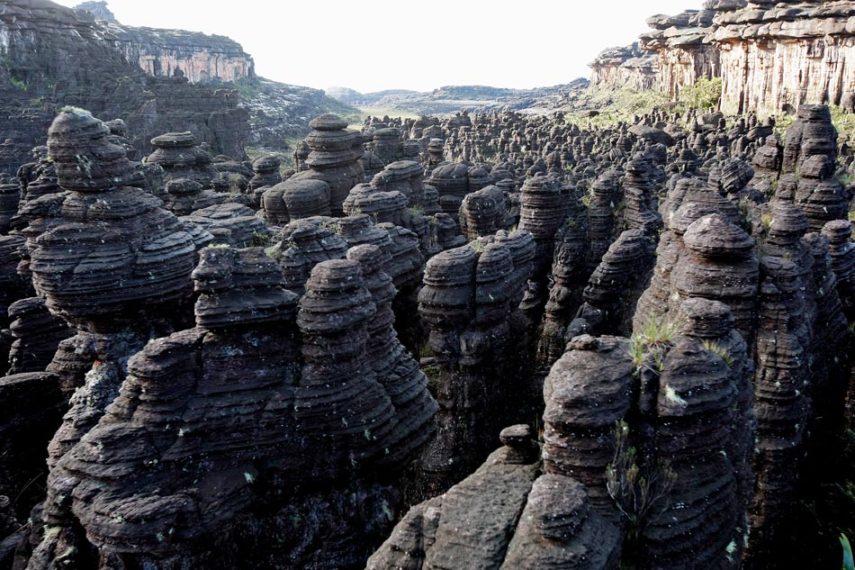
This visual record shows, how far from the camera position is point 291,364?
28.8 ft

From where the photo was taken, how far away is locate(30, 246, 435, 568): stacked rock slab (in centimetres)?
780

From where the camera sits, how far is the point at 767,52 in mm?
45000

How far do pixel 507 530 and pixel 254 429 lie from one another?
12.6 ft

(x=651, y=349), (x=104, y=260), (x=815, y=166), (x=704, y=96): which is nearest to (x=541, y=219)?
(x=815, y=166)

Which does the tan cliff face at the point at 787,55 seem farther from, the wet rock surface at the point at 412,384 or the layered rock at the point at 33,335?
the layered rock at the point at 33,335

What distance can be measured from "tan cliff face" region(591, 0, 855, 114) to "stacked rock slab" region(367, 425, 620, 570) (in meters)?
40.1

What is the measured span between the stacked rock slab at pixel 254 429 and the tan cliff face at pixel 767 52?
3910cm

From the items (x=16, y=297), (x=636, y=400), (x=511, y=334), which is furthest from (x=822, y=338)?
(x=16, y=297)

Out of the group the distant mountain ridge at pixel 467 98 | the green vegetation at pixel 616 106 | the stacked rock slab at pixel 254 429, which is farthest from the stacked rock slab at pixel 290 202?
the distant mountain ridge at pixel 467 98

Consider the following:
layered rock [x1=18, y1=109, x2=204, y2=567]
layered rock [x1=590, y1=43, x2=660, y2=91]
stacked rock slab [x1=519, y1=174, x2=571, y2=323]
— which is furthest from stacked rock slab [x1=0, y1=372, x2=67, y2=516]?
layered rock [x1=590, y1=43, x2=660, y2=91]

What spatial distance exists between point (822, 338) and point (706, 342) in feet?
20.9

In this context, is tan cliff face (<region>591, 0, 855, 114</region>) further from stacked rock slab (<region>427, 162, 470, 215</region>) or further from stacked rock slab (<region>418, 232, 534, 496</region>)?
stacked rock slab (<region>418, 232, 534, 496</region>)

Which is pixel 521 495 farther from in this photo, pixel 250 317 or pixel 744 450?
pixel 250 317

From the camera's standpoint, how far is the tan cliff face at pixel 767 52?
126 feet
